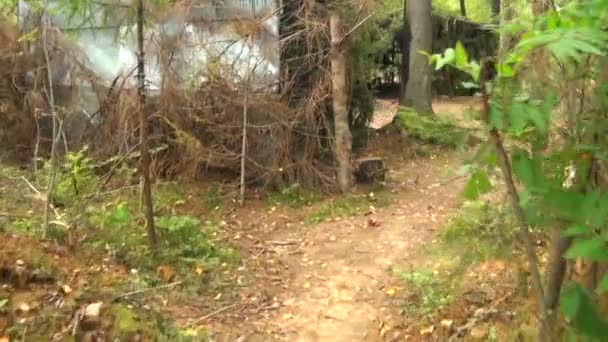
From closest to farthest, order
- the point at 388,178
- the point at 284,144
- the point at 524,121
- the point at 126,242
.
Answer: the point at 524,121, the point at 126,242, the point at 284,144, the point at 388,178

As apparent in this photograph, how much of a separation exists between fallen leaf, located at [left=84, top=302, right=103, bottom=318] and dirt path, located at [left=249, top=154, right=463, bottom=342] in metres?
1.74

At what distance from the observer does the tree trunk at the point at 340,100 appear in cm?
927

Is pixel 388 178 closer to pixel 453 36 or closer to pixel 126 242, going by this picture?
pixel 126 242

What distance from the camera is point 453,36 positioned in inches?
901

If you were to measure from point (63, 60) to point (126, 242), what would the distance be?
5252 millimetres

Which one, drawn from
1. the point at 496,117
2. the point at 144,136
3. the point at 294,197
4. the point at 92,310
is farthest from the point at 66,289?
the point at 294,197

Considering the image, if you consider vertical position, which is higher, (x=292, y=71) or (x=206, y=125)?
(x=292, y=71)

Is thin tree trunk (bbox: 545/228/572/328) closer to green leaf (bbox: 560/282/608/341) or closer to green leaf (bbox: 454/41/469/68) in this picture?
green leaf (bbox: 560/282/608/341)

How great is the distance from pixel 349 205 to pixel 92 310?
532cm

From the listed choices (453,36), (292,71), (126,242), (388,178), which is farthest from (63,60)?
(453,36)

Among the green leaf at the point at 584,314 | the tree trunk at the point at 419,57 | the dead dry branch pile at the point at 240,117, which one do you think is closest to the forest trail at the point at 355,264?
the dead dry branch pile at the point at 240,117

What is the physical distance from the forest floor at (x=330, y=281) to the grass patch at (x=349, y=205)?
3cm

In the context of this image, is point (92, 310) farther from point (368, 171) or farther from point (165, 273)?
point (368, 171)

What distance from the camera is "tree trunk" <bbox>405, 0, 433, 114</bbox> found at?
13.7 meters
